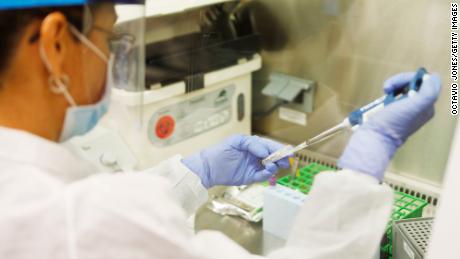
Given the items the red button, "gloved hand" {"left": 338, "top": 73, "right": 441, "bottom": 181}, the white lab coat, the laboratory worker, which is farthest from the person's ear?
the red button

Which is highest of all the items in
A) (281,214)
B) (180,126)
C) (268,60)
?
(268,60)

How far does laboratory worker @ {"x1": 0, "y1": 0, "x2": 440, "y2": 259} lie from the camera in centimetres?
69

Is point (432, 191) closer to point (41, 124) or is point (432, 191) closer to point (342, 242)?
point (342, 242)

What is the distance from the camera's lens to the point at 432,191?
1411 millimetres

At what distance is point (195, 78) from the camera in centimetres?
143

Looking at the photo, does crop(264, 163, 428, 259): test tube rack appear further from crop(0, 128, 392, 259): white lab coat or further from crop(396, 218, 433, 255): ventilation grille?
crop(0, 128, 392, 259): white lab coat

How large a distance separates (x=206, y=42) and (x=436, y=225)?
907 millimetres

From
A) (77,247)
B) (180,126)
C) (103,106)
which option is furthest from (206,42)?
(77,247)

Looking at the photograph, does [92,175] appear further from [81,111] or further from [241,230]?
[241,230]

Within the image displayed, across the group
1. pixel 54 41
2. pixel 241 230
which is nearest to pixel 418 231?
pixel 241 230

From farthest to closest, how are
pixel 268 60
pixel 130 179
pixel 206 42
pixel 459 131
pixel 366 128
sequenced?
pixel 268 60 → pixel 206 42 → pixel 366 128 → pixel 130 179 → pixel 459 131

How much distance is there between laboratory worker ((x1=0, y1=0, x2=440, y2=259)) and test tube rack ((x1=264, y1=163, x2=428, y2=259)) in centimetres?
36

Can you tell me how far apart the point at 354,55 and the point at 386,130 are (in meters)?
0.69

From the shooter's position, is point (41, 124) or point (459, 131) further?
point (41, 124)
